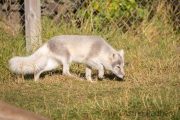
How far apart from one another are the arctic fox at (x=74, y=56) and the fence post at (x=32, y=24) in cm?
56

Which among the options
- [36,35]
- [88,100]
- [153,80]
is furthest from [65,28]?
[88,100]

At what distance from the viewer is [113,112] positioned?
4730 millimetres

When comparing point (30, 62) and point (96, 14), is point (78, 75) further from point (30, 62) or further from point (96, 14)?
point (96, 14)

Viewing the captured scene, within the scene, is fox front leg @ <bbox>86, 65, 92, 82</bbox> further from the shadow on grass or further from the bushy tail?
the bushy tail

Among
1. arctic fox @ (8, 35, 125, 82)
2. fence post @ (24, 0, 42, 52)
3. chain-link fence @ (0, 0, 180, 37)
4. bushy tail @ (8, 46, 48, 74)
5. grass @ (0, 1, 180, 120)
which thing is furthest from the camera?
chain-link fence @ (0, 0, 180, 37)

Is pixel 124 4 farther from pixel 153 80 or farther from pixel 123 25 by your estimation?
pixel 153 80

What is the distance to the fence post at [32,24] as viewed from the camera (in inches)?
285

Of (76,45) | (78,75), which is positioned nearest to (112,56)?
(76,45)

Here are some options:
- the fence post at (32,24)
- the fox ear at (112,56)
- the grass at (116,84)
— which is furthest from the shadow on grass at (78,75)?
the fence post at (32,24)

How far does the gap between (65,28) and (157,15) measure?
2275 millimetres

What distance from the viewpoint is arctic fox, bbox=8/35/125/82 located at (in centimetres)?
670

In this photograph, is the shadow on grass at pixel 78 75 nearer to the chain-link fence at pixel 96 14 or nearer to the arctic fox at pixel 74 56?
the arctic fox at pixel 74 56

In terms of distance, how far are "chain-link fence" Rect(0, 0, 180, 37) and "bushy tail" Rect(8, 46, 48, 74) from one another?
1.27 meters

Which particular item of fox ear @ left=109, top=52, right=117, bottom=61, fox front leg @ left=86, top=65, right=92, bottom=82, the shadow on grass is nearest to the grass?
the shadow on grass
